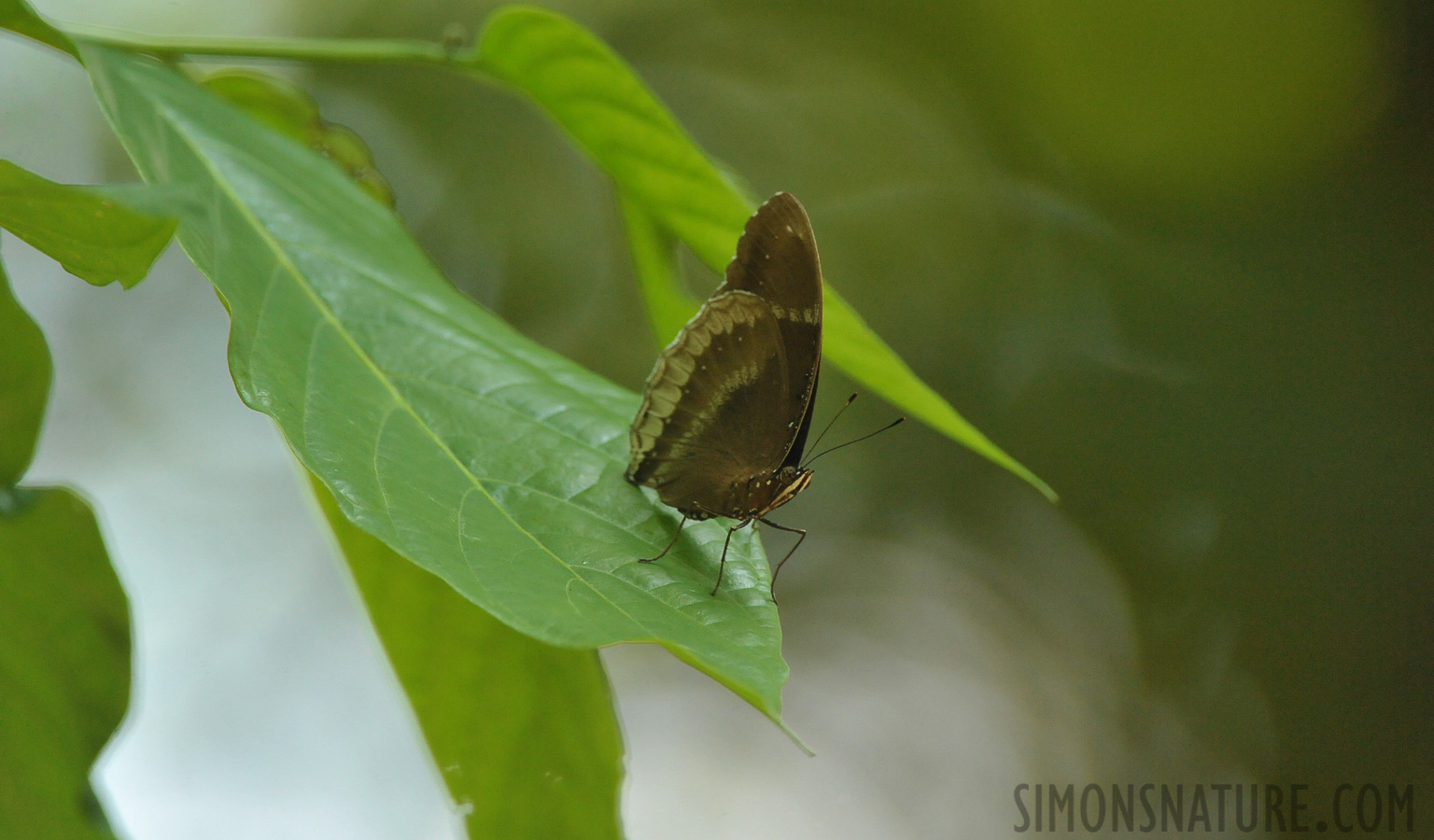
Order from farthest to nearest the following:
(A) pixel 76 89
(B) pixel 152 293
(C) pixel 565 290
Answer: (C) pixel 565 290 < (B) pixel 152 293 < (A) pixel 76 89

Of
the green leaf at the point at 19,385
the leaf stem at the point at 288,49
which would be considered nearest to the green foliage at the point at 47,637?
the green leaf at the point at 19,385

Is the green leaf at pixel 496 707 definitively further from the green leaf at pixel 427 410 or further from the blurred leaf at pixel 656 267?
the blurred leaf at pixel 656 267

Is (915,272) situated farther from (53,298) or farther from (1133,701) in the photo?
(53,298)

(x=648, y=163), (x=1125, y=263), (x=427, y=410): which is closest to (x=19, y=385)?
(x=427, y=410)

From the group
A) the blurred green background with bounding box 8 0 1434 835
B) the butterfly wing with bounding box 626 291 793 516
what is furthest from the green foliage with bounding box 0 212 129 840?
the blurred green background with bounding box 8 0 1434 835

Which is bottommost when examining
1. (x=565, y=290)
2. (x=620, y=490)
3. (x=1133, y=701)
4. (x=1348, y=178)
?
(x=1133, y=701)

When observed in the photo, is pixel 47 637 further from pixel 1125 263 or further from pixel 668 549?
pixel 1125 263

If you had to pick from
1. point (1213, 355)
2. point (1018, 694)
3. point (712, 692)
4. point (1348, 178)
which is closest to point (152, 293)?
point (712, 692)
